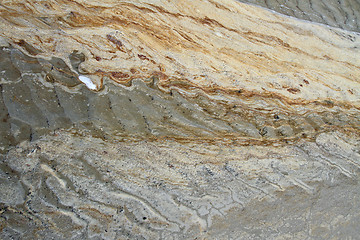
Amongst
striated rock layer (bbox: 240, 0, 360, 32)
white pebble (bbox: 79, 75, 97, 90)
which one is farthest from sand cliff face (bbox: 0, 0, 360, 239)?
striated rock layer (bbox: 240, 0, 360, 32)

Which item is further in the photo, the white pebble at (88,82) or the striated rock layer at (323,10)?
the striated rock layer at (323,10)

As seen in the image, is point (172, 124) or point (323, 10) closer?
point (172, 124)

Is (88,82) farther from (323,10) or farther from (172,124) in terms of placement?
(323,10)

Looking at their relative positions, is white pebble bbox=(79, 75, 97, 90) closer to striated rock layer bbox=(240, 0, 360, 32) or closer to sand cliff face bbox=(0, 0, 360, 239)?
sand cliff face bbox=(0, 0, 360, 239)

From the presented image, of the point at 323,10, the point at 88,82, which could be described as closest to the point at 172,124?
the point at 88,82

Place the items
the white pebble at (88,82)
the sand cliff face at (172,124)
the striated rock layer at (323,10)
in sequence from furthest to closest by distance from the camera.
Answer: the striated rock layer at (323,10) → the white pebble at (88,82) → the sand cliff face at (172,124)

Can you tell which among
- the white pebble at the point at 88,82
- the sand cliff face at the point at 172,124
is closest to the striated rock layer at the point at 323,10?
the sand cliff face at the point at 172,124

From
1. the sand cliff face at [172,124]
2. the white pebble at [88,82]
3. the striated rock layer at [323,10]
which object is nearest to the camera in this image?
the sand cliff face at [172,124]

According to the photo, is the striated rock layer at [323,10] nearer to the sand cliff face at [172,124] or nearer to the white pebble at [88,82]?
the sand cliff face at [172,124]
